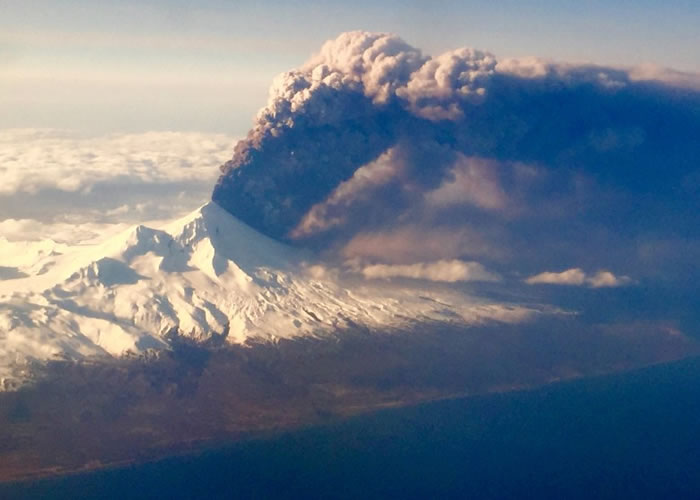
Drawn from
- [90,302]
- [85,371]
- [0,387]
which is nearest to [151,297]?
[90,302]

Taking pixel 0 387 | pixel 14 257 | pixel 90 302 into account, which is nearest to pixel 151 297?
pixel 90 302

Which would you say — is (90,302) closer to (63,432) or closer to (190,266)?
(190,266)

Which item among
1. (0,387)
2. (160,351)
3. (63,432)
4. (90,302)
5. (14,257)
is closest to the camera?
(63,432)

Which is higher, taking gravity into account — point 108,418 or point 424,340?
point 424,340

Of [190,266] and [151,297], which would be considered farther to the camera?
[190,266]

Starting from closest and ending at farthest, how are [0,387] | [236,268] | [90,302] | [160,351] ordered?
[0,387]
[160,351]
[90,302]
[236,268]

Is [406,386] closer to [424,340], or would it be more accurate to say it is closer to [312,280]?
[424,340]

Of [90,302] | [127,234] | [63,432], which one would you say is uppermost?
[127,234]
